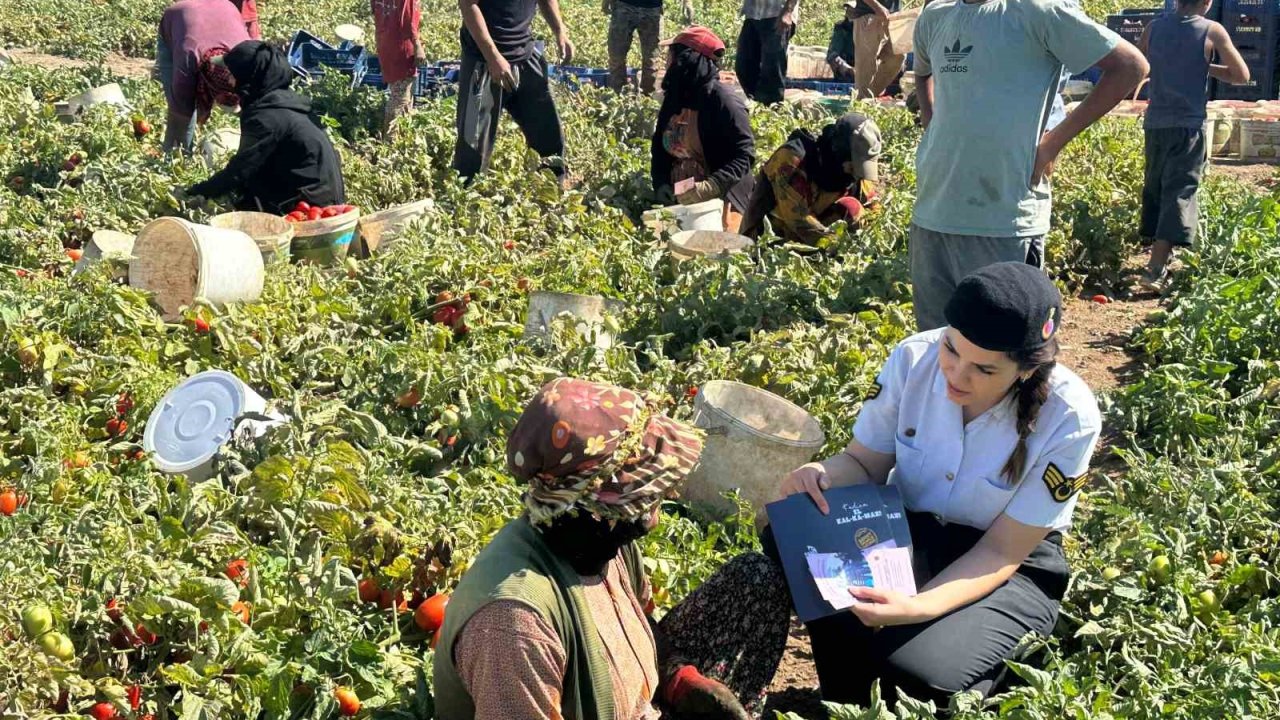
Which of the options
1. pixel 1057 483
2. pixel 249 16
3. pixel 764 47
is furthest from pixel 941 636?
pixel 764 47

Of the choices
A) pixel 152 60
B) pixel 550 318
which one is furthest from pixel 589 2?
pixel 550 318

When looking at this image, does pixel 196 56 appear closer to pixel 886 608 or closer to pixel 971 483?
pixel 971 483

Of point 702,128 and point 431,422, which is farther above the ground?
point 702,128

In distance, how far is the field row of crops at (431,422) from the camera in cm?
294

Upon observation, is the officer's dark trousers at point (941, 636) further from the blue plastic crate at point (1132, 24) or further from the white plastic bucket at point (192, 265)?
the blue plastic crate at point (1132, 24)

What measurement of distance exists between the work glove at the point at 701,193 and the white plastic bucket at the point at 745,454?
2.69 m

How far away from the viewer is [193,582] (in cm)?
300

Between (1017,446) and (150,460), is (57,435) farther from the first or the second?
(1017,446)

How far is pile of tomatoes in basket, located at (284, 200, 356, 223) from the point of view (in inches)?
239

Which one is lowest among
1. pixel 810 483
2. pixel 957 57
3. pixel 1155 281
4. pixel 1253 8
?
pixel 1155 281

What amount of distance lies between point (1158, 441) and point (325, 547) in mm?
2567

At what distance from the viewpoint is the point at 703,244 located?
5.93m

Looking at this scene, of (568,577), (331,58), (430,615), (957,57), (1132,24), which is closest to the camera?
(568,577)

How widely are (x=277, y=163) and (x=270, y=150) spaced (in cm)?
7
